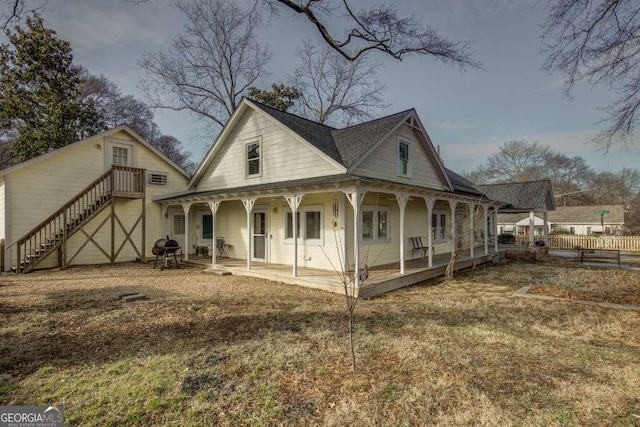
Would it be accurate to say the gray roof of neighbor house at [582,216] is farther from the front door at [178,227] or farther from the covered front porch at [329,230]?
the front door at [178,227]

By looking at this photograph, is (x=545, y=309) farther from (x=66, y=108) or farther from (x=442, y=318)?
(x=66, y=108)

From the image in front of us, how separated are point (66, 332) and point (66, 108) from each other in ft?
67.1

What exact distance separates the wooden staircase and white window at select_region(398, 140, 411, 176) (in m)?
11.0

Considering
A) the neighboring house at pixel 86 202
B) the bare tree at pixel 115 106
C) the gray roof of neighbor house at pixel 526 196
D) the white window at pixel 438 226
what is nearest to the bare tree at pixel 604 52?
the white window at pixel 438 226

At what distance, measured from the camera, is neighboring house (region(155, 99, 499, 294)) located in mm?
10070

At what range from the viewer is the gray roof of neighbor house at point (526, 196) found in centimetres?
1888

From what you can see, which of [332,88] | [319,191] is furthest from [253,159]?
[332,88]

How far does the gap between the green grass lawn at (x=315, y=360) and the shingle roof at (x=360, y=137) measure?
195 inches

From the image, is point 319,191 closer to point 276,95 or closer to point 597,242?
point 276,95

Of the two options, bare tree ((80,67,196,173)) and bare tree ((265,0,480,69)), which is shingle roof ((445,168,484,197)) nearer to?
bare tree ((265,0,480,69))

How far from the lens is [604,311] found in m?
6.68

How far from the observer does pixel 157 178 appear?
15.5 m

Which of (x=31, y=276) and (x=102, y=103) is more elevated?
(x=102, y=103)

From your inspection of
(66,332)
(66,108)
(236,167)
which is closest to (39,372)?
(66,332)
